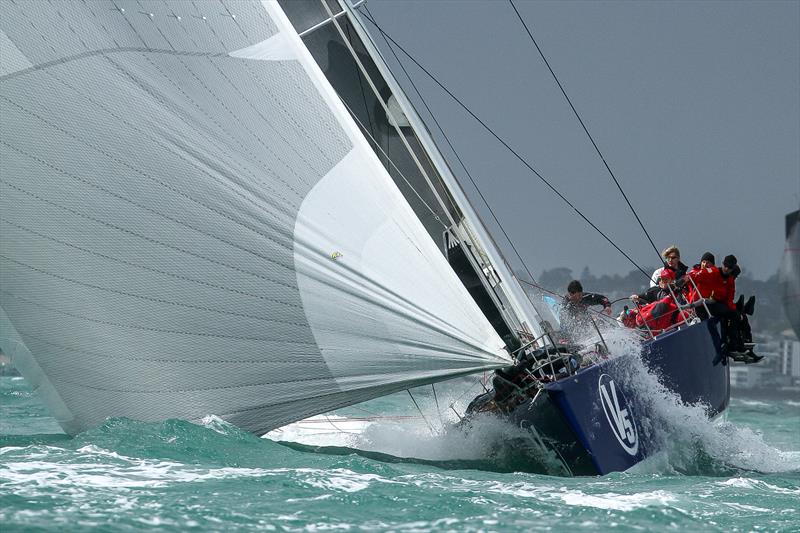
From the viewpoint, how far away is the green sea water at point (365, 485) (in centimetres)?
403

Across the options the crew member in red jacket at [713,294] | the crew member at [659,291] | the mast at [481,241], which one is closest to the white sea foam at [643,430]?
the mast at [481,241]

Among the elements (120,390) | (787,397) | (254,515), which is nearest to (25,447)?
(120,390)

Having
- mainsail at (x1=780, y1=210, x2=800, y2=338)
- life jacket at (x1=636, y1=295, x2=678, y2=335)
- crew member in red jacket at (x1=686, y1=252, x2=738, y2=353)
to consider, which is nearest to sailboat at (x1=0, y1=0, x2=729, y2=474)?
→ life jacket at (x1=636, y1=295, x2=678, y2=335)

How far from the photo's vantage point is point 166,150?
5301 millimetres

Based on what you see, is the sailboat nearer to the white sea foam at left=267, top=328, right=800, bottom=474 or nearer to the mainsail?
the white sea foam at left=267, top=328, right=800, bottom=474

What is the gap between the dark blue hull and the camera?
5340 millimetres

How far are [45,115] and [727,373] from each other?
15.5ft

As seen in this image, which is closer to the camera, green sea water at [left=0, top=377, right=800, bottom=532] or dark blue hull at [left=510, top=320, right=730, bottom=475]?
green sea water at [left=0, top=377, right=800, bottom=532]

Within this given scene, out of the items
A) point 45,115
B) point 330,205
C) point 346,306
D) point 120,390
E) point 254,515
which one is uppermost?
point 45,115

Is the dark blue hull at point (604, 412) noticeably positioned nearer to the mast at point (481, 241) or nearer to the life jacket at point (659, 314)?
the mast at point (481, 241)

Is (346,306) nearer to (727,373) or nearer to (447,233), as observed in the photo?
(447,233)

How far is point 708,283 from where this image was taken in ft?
24.0

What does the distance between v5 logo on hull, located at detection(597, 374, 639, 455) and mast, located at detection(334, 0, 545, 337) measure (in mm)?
505

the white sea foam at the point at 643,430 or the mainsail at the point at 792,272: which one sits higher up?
the mainsail at the point at 792,272
